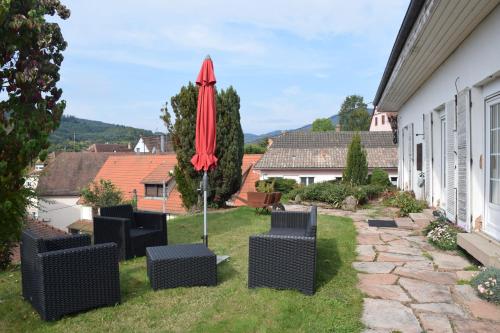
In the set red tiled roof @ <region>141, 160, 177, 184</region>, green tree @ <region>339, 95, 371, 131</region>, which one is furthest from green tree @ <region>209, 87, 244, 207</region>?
green tree @ <region>339, 95, 371, 131</region>

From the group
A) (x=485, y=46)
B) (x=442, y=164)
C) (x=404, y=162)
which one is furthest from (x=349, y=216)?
(x=404, y=162)

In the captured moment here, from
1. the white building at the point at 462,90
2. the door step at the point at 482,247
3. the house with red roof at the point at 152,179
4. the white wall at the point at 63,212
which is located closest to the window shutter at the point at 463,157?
the white building at the point at 462,90

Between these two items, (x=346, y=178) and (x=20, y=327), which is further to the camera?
(x=346, y=178)

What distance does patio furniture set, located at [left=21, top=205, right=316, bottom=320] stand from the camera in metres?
3.61

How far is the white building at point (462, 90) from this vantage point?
5.21 meters

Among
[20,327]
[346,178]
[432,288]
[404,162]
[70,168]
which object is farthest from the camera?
[70,168]

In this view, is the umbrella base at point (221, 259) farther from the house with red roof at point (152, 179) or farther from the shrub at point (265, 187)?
the house with red roof at point (152, 179)

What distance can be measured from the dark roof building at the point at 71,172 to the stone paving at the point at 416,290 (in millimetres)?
32211

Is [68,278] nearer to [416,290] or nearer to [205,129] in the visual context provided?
[205,129]

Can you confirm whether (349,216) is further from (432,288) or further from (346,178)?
(346,178)

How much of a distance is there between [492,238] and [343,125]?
79.7 m

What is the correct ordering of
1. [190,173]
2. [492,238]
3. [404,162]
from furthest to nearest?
[404,162] < [190,173] < [492,238]

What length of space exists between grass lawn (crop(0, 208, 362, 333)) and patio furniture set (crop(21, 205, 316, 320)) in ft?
0.34

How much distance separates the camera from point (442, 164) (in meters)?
8.96
